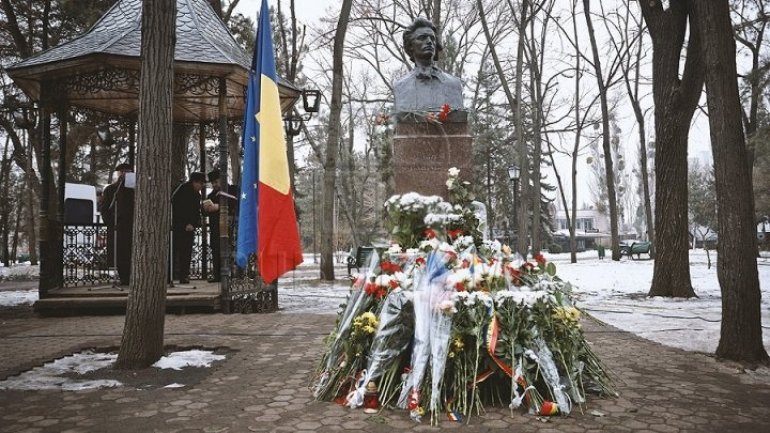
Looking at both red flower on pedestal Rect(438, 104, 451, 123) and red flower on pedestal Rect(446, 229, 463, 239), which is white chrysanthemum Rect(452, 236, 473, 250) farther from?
red flower on pedestal Rect(438, 104, 451, 123)

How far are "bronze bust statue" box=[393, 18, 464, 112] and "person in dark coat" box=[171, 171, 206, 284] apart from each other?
4983mm

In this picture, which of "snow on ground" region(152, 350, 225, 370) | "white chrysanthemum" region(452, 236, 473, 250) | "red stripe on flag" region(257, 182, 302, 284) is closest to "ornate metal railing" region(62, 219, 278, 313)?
"snow on ground" region(152, 350, 225, 370)

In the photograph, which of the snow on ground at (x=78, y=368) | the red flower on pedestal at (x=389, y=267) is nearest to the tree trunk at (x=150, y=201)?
the snow on ground at (x=78, y=368)

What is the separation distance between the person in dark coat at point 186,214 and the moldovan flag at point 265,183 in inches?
176

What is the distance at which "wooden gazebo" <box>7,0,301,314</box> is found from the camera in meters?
7.55

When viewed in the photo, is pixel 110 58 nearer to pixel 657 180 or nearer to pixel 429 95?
pixel 429 95

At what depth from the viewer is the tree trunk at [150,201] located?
465cm

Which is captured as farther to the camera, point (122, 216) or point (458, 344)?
point (122, 216)

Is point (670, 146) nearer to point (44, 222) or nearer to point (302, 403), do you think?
point (302, 403)

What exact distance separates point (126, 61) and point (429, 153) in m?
4.79

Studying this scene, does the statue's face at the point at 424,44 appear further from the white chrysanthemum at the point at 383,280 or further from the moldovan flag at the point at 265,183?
the white chrysanthemum at the point at 383,280

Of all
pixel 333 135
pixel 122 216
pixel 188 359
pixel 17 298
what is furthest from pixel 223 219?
pixel 333 135

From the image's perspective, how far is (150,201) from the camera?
15.4ft

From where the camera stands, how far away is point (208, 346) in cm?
566
